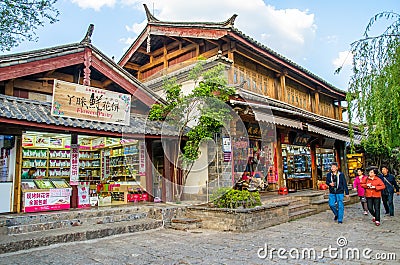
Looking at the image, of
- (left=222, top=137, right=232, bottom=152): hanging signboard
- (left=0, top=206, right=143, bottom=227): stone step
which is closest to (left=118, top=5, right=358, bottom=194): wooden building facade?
(left=222, top=137, right=232, bottom=152): hanging signboard

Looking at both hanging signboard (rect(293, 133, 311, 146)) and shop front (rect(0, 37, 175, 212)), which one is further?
hanging signboard (rect(293, 133, 311, 146))

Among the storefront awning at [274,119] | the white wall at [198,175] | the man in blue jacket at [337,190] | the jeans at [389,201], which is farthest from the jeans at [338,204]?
the white wall at [198,175]

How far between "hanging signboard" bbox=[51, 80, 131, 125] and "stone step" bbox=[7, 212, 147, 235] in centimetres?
260

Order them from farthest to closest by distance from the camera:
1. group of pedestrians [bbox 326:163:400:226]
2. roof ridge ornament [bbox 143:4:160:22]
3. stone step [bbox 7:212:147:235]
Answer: roof ridge ornament [bbox 143:4:160:22] → group of pedestrians [bbox 326:163:400:226] → stone step [bbox 7:212:147:235]

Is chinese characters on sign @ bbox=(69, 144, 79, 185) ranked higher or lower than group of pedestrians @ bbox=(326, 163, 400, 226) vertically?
higher

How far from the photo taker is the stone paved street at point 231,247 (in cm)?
504

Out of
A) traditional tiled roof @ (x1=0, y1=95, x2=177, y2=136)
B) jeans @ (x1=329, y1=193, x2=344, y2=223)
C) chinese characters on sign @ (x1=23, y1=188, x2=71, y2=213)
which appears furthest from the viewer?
jeans @ (x1=329, y1=193, x2=344, y2=223)

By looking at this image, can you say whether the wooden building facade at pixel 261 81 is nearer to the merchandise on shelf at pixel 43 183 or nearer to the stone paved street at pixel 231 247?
the stone paved street at pixel 231 247

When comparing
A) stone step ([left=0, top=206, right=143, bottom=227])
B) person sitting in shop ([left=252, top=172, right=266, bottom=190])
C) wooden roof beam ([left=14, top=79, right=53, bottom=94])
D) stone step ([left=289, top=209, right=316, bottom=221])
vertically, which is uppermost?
wooden roof beam ([left=14, top=79, right=53, bottom=94])

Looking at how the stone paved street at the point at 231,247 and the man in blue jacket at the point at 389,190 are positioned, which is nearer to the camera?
the stone paved street at the point at 231,247

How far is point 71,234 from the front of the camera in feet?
21.0

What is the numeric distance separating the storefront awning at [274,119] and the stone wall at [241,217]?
2.50 m

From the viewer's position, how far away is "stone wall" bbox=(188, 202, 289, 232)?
290 inches

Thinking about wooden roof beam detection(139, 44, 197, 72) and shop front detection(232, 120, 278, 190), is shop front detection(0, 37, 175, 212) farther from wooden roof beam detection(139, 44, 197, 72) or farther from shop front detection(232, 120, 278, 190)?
wooden roof beam detection(139, 44, 197, 72)
